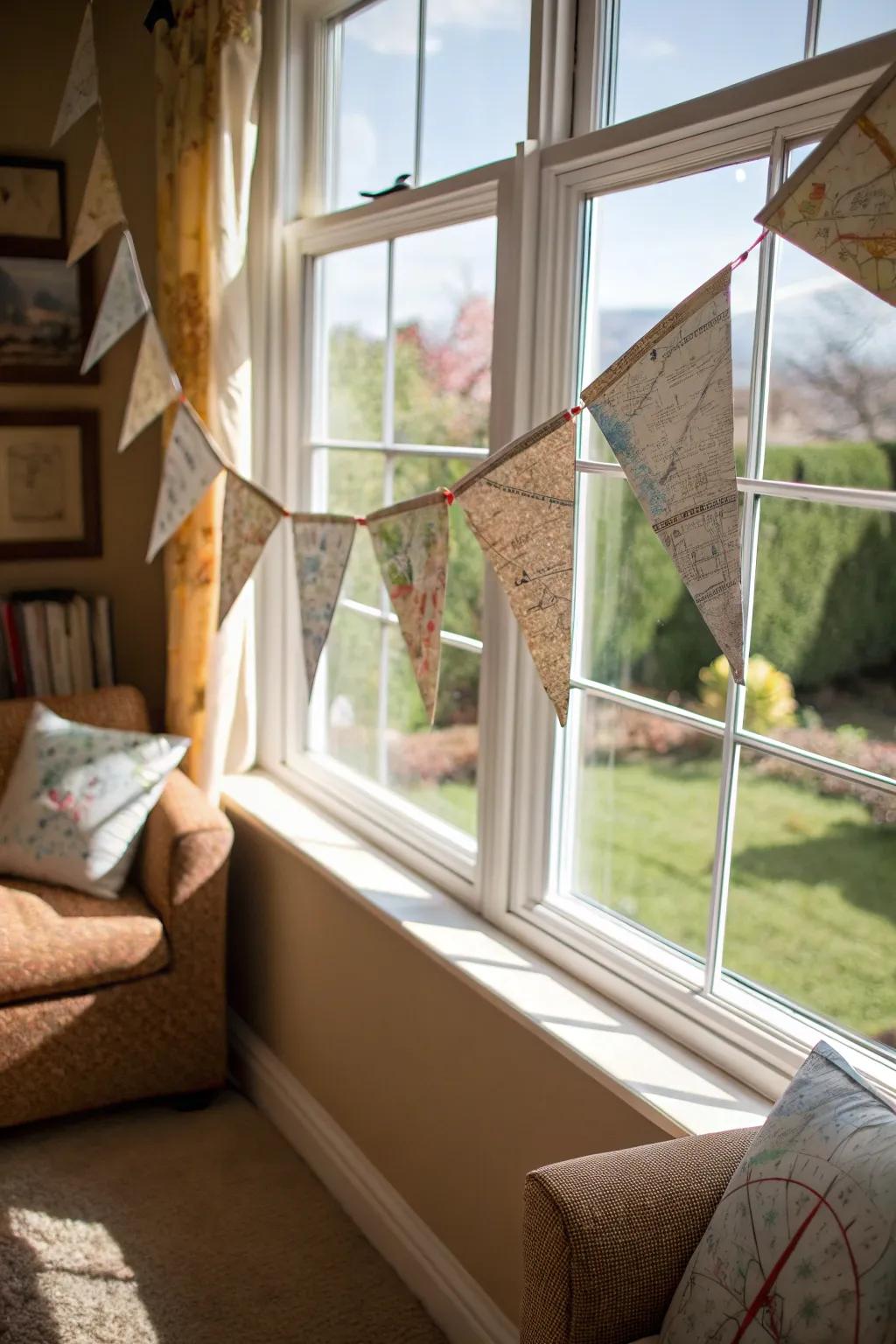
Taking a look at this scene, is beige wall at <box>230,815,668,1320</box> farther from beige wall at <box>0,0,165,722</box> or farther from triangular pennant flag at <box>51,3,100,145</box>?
triangular pennant flag at <box>51,3,100,145</box>

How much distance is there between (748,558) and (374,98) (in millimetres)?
1417

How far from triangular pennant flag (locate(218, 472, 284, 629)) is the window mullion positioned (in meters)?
0.93

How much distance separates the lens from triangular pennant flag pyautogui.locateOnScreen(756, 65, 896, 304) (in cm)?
111

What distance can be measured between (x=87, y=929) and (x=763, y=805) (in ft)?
10.8

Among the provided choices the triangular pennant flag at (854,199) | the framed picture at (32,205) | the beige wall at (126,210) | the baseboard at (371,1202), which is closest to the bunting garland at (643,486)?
the triangular pennant flag at (854,199)

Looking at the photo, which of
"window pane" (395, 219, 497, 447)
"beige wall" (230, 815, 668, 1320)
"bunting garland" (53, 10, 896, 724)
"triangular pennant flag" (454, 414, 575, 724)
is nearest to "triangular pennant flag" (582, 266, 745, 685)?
"bunting garland" (53, 10, 896, 724)

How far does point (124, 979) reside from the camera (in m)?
2.49

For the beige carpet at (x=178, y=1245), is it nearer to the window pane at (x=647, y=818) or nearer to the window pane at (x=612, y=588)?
the window pane at (x=647, y=818)

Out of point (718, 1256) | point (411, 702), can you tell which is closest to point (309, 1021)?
point (411, 702)

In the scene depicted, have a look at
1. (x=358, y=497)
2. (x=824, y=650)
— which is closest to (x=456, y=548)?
(x=358, y=497)

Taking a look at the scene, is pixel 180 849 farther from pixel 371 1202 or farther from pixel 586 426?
pixel 586 426

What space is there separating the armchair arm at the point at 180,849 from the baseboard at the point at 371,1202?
45cm

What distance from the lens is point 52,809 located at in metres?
2.60

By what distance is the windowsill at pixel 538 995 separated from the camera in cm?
156
